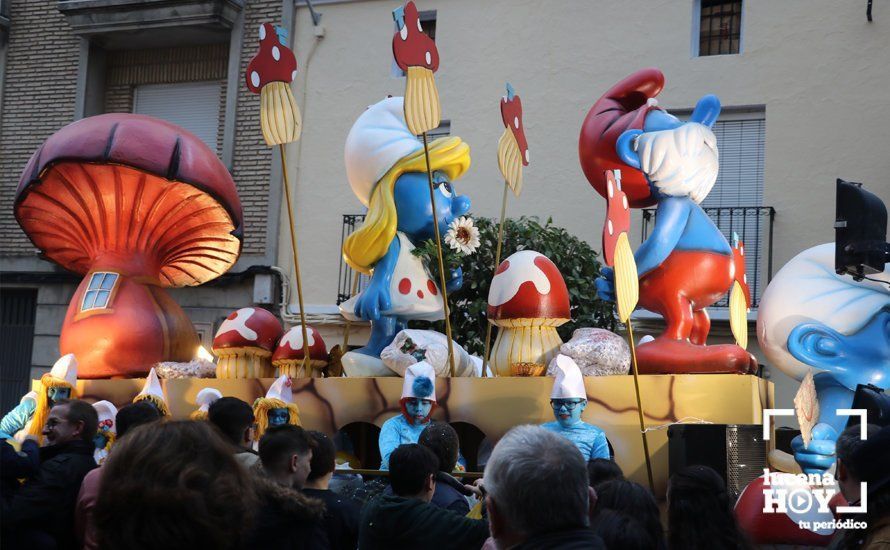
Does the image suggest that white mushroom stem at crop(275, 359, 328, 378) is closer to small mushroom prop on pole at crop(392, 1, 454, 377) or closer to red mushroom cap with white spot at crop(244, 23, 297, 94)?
small mushroom prop on pole at crop(392, 1, 454, 377)

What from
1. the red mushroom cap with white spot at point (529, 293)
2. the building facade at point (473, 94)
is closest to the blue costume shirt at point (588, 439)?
the red mushroom cap with white spot at point (529, 293)

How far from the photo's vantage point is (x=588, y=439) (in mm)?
5855

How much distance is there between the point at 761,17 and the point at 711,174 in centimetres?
691

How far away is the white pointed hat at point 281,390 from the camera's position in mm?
7141

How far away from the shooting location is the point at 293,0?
49.9ft

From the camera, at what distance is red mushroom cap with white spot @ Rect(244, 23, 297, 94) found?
7.23 meters

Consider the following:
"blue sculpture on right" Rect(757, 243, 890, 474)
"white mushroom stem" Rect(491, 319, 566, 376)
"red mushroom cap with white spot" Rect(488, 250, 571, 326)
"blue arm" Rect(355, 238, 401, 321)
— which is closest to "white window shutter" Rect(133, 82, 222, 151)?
"blue arm" Rect(355, 238, 401, 321)

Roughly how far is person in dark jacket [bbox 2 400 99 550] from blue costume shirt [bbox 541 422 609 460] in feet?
8.11

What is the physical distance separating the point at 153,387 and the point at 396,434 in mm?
2067

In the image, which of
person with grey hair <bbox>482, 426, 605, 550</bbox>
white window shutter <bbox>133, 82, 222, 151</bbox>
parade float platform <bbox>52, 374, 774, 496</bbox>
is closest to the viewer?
person with grey hair <bbox>482, 426, 605, 550</bbox>

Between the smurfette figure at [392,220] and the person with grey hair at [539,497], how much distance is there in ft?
16.0

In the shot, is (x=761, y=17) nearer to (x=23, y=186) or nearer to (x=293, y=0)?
(x=293, y=0)

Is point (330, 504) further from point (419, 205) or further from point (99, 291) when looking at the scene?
point (99, 291)

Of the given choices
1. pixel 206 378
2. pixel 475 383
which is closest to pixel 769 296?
pixel 475 383
